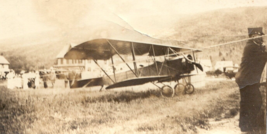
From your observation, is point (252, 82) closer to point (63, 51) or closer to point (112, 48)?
point (112, 48)

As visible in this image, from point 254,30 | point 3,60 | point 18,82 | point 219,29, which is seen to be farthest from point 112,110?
point 254,30

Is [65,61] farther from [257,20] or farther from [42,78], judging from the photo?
[257,20]

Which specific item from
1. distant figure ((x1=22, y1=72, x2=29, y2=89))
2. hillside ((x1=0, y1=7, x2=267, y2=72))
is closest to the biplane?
hillside ((x1=0, y1=7, x2=267, y2=72))

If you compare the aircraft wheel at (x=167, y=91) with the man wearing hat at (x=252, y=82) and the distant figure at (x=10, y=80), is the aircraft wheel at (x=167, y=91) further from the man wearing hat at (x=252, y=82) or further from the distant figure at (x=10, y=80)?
the distant figure at (x=10, y=80)

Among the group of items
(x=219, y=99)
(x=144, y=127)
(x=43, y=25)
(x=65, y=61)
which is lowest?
(x=144, y=127)

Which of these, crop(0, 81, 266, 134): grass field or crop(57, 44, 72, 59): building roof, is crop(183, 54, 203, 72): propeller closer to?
crop(0, 81, 266, 134): grass field

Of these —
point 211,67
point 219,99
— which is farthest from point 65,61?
point 219,99
